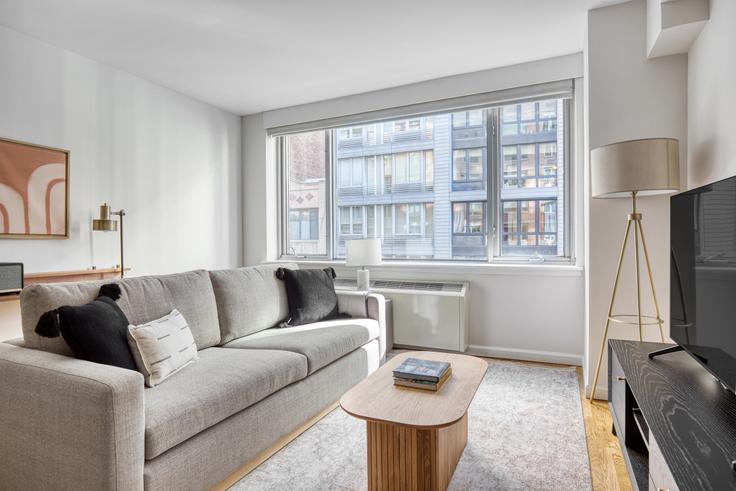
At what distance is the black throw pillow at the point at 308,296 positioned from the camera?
3.11m

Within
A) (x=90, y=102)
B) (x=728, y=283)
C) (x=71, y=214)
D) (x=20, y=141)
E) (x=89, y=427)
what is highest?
(x=90, y=102)

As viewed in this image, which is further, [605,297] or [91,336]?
[605,297]

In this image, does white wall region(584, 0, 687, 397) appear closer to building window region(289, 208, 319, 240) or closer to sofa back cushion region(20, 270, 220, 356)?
sofa back cushion region(20, 270, 220, 356)

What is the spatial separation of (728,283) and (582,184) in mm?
2252

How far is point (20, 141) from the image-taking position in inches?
115

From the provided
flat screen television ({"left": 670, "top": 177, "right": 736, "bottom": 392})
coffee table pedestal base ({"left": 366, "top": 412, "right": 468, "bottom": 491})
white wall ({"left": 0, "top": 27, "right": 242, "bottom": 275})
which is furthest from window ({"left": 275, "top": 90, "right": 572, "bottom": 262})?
coffee table pedestal base ({"left": 366, "top": 412, "right": 468, "bottom": 491})

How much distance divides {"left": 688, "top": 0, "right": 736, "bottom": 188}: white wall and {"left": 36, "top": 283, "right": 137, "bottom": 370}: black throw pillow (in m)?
2.71

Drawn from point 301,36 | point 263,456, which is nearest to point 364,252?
point 301,36

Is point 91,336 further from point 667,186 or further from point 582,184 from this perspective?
point 582,184

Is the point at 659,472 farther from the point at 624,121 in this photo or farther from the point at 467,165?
the point at 467,165

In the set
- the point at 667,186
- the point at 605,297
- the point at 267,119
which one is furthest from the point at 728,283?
the point at 267,119

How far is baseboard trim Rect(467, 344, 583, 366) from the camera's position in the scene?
3.43m

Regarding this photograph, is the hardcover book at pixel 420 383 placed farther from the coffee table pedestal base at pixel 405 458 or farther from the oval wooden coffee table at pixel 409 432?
the coffee table pedestal base at pixel 405 458

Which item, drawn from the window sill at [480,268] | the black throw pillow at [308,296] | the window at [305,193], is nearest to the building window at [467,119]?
the window sill at [480,268]
